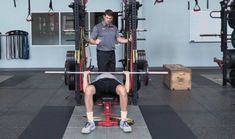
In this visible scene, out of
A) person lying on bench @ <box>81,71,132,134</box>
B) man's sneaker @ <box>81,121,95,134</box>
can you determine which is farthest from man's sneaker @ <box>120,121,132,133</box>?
man's sneaker @ <box>81,121,95,134</box>

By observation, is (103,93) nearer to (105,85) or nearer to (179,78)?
(105,85)

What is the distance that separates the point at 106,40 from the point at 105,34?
11 cm

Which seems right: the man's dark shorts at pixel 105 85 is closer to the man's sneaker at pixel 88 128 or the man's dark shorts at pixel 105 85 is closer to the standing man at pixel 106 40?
the man's sneaker at pixel 88 128

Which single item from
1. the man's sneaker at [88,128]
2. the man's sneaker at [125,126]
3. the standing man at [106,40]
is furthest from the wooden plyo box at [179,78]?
the man's sneaker at [88,128]

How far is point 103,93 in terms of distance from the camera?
3.86m

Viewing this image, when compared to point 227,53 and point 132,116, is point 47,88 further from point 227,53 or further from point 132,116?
point 227,53

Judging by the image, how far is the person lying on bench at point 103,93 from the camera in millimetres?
3713

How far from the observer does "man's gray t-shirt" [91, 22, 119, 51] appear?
4.64 metres

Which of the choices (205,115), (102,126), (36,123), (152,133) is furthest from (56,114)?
(205,115)

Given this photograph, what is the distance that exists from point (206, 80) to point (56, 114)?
3799 millimetres

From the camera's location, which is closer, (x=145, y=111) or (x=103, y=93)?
(x=103, y=93)

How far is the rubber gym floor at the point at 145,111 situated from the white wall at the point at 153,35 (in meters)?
1.92

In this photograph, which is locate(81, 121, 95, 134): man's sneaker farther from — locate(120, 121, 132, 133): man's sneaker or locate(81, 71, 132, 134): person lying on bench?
locate(120, 121, 132, 133): man's sneaker

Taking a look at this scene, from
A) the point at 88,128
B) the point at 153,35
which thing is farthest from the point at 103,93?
the point at 153,35
